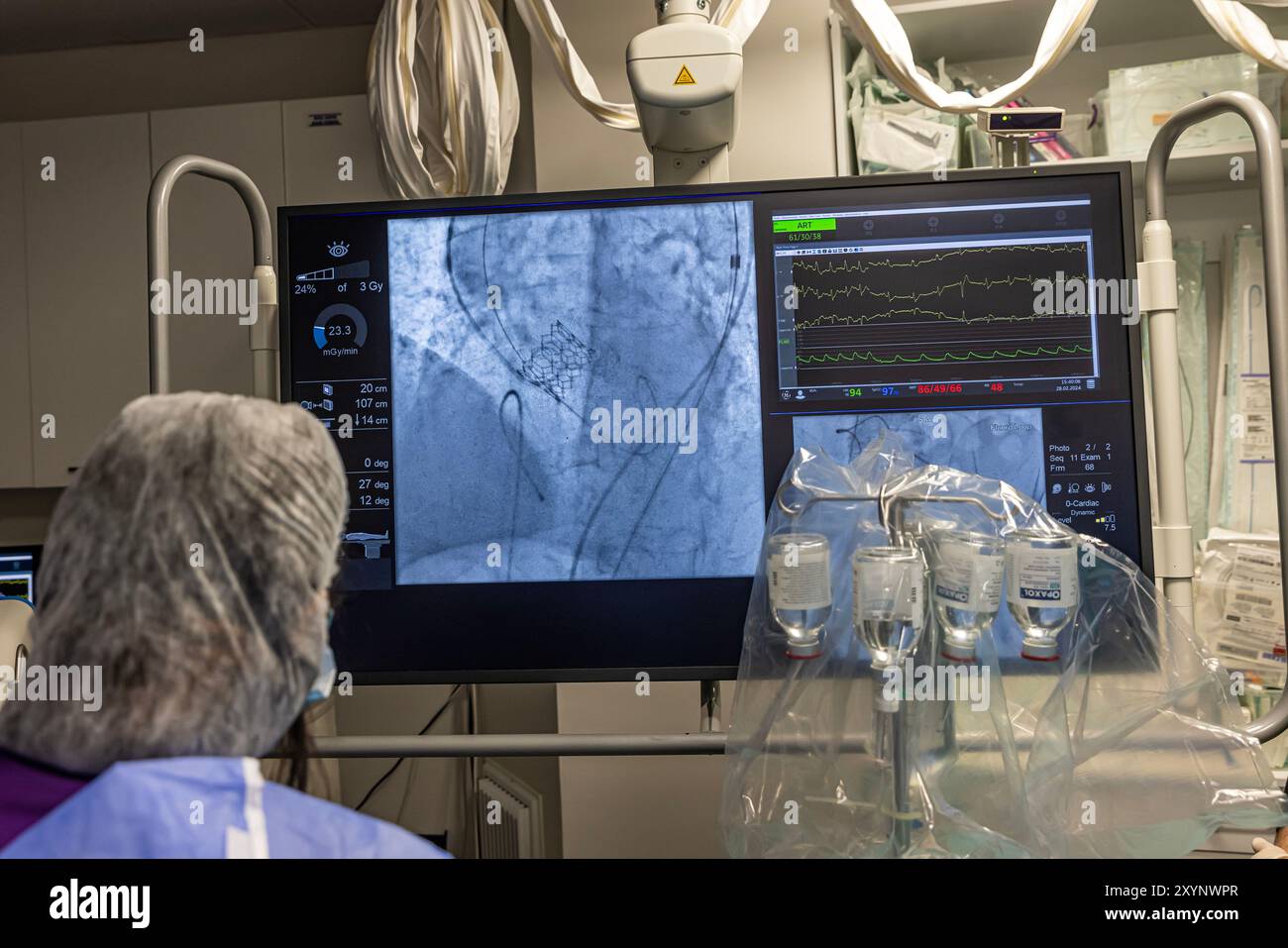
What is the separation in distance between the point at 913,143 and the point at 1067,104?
67 cm

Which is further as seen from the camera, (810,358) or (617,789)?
(617,789)

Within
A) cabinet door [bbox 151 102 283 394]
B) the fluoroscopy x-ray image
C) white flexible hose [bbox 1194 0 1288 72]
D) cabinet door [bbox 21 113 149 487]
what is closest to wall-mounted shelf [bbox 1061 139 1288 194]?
white flexible hose [bbox 1194 0 1288 72]

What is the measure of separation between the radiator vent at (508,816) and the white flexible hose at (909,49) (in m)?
1.86

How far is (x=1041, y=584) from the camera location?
1.13 meters

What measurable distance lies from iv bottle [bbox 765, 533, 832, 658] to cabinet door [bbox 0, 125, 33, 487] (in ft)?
8.51

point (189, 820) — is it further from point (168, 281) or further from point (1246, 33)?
point (1246, 33)

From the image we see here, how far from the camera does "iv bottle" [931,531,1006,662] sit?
1.08 meters

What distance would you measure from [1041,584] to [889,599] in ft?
0.74

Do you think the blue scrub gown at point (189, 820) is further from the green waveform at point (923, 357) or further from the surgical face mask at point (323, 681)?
the green waveform at point (923, 357)

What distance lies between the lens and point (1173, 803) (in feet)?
3.58

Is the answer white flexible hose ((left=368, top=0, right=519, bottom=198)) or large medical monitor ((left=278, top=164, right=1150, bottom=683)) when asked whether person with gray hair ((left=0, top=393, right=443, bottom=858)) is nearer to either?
large medical monitor ((left=278, top=164, right=1150, bottom=683))

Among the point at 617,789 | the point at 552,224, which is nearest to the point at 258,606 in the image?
the point at 552,224

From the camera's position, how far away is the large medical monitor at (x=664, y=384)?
134 cm
